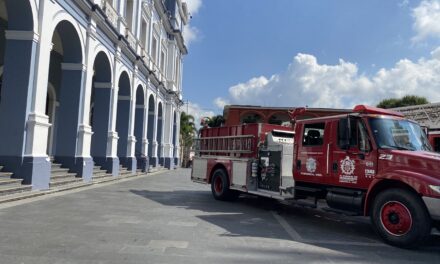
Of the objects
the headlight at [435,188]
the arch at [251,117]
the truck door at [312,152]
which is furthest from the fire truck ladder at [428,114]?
the arch at [251,117]

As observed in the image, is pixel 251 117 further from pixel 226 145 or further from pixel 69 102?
pixel 226 145

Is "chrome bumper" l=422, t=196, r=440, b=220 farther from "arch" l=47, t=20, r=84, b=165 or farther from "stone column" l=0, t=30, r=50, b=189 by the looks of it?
"arch" l=47, t=20, r=84, b=165

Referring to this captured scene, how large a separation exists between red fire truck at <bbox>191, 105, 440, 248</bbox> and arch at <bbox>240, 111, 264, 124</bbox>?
35.1 metres

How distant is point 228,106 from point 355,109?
3963 centimetres

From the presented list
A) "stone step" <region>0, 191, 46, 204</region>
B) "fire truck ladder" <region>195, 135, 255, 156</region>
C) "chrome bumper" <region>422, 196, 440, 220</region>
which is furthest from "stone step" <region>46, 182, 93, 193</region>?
"chrome bumper" <region>422, 196, 440, 220</region>

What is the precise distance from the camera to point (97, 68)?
18047 millimetres

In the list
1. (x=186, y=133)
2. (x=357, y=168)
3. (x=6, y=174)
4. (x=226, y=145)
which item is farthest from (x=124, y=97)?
(x=186, y=133)

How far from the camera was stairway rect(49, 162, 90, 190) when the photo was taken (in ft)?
40.9

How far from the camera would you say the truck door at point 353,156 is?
7.71 meters

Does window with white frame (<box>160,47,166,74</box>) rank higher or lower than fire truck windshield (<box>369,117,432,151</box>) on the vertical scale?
higher

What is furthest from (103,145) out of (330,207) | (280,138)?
(330,207)

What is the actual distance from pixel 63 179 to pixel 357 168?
9461 millimetres

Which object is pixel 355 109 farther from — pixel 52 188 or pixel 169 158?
pixel 169 158

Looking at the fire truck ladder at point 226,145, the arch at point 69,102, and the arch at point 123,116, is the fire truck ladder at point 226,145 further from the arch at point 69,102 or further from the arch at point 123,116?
the arch at point 123,116
